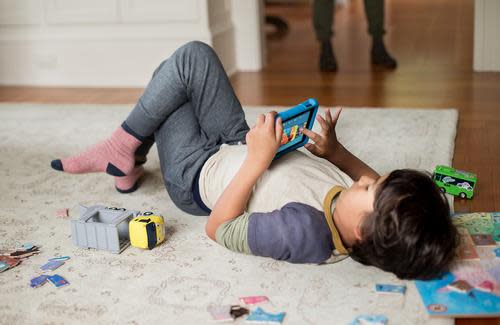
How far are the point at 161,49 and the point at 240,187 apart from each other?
1888 millimetres

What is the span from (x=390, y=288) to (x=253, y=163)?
36 cm

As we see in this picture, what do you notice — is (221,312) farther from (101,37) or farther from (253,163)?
(101,37)

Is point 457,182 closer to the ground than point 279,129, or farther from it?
closer to the ground

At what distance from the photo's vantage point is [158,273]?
1462 millimetres

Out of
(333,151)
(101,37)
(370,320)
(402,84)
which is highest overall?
(101,37)

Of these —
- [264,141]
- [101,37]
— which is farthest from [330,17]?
[264,141]

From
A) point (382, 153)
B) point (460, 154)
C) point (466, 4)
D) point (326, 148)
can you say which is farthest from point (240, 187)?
point (466, 4)

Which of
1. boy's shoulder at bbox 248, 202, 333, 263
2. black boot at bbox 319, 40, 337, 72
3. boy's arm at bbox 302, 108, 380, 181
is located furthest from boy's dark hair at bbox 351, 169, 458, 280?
black boot at bbox 319, 40, 337, 72

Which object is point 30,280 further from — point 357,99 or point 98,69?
point 98,69

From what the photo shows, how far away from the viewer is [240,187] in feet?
4.58

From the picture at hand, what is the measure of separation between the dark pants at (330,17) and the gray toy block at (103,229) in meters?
2.01

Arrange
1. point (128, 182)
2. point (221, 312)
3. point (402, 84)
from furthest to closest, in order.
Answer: point (402, 84)
point (128, 182)
point (221, 312)

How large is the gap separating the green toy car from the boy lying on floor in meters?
0.28

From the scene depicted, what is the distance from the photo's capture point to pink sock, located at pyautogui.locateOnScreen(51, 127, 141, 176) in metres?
1.75
